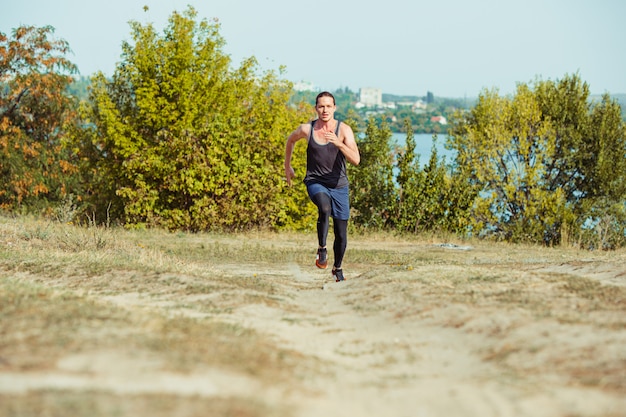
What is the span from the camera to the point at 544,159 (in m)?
33.9

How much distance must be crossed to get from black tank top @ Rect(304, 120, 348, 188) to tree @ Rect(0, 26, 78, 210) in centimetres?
2740

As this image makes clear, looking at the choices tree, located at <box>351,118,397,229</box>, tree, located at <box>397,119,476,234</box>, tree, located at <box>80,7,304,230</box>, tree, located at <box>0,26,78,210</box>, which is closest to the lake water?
tree, located at <box>397,119,476,234</box>

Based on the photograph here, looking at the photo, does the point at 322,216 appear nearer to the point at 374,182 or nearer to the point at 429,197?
the point at 429,197

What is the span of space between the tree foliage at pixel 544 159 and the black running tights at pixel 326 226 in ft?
75.3

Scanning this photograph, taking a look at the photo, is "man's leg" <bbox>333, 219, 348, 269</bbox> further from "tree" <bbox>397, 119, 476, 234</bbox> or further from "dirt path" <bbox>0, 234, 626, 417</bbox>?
"tree" <bbox>397, 119, 476, 234</bbox>

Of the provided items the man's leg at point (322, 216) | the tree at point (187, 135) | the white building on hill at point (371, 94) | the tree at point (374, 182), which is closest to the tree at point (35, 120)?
the tree at point (187, 135)

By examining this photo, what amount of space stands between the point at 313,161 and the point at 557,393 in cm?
584

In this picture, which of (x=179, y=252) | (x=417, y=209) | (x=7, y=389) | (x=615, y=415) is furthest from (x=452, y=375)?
(x=417, y=209)

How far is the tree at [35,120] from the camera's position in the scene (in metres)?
35.3

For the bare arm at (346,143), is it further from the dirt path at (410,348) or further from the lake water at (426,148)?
the lake water at (426,148)

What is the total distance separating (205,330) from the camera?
5.69 metres

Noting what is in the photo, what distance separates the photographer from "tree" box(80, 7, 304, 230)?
79.3 ft

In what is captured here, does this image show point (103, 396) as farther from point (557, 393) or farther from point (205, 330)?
point (557, 393)

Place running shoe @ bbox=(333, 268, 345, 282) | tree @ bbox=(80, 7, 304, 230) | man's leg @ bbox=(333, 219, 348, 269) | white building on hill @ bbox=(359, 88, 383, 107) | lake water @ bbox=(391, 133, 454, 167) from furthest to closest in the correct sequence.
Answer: white building on hill @ bbox=(359, 88, 383, 107)
lake water @ bbox=(391, 133, 454, 167)
tree @ bbox=(80, 7, 304, 230)
running shoe @ bbox=(333, 268, 345, 282)
man's leg @ bbox=(333, 219, 348, 269)
